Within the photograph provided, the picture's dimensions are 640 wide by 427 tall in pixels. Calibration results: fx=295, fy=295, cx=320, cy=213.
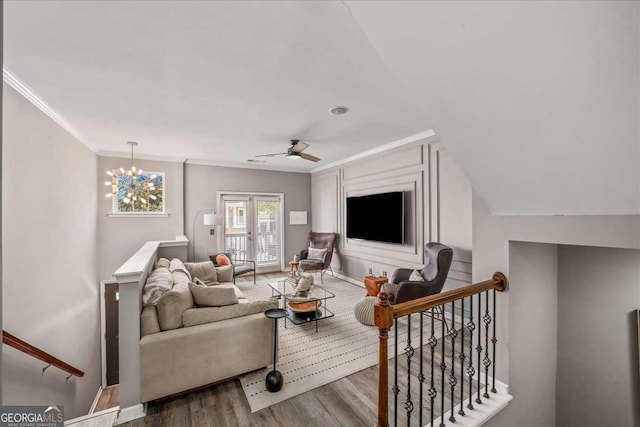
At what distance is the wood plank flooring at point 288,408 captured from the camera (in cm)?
211

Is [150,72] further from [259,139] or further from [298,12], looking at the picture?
[259,139]

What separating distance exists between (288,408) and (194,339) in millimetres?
906

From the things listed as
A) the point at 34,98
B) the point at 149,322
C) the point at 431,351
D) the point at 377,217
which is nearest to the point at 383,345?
the point at 431,351

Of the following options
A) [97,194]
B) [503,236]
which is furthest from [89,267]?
[503,236]

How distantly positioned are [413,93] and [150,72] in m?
2.16

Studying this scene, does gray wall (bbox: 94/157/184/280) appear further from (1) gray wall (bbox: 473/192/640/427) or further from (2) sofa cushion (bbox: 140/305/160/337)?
(1) gray wall (bbox: 473/192/640/427)

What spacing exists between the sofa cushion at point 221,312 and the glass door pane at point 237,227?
3.74 meters

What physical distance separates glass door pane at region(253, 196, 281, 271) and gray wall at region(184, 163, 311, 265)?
193 mm

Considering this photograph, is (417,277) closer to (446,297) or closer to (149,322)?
(446,297)

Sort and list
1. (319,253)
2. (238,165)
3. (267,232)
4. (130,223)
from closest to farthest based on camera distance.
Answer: (130,223) → (319,253) → (238,165) → (267,232)

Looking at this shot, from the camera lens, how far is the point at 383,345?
1.70 meters
